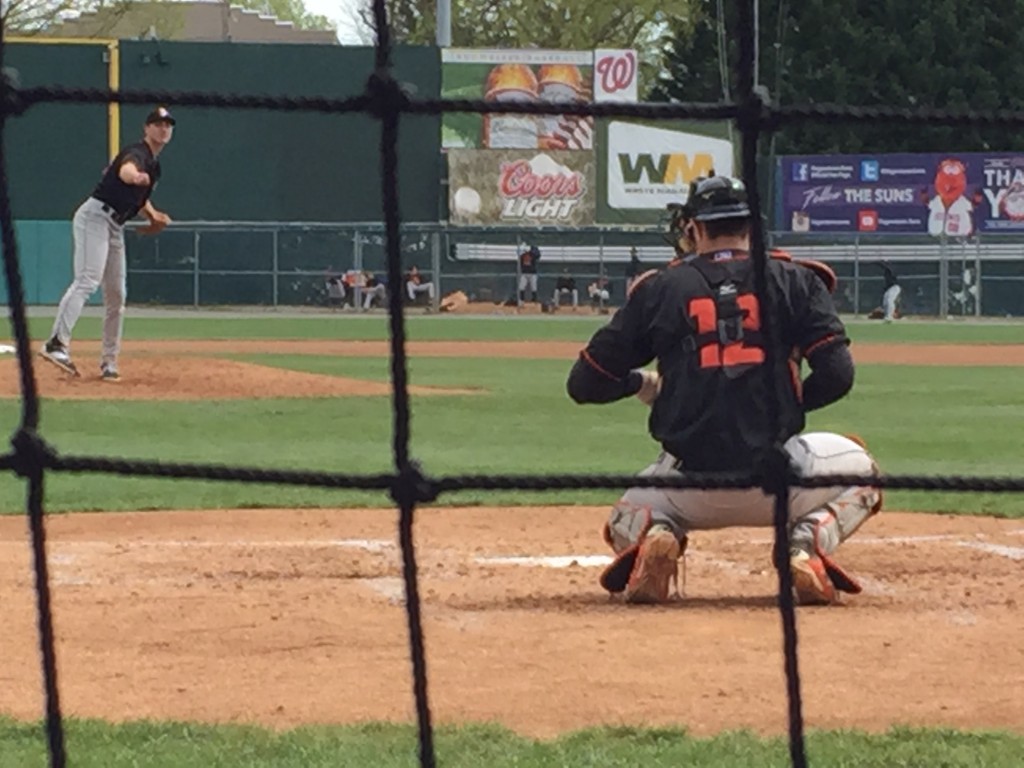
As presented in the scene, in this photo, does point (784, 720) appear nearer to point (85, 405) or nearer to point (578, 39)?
point (85, 405)

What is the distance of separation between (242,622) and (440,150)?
3398 cm

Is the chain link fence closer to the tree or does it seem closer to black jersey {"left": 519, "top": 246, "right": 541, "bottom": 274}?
black jersey {"left": 519, "top": 246, "right": 541, "bottom": 274}

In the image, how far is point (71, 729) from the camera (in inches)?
163

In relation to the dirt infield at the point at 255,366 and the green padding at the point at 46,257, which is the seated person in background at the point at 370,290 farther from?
the dirt infield at the point at 255,366

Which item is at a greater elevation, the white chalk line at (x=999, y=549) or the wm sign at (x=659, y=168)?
the wm sign at (x=659, y=168)

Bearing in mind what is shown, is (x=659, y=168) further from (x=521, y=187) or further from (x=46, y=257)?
(x=46, y=257)

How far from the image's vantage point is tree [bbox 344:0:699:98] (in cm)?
4838

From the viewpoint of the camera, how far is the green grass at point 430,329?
2508 centimetres

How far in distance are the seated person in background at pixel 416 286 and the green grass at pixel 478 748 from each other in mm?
30871

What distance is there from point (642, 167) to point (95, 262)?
27.9 metres

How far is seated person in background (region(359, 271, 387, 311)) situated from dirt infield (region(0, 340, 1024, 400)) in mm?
12194

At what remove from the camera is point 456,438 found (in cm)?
1115

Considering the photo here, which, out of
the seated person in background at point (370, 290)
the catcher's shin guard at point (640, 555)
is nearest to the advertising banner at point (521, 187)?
the seated person in background at point (370, 290)

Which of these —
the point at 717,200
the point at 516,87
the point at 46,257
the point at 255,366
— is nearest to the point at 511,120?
the point at 516,87
